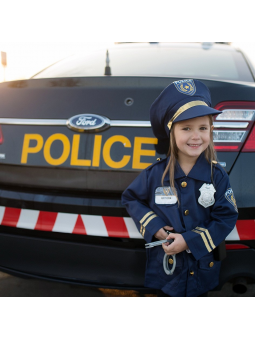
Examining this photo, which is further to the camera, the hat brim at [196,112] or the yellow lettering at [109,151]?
the yellow lettering at [109,151]

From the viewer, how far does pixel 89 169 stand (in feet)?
5.12

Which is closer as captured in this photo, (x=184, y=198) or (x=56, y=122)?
(x=184, y=198)

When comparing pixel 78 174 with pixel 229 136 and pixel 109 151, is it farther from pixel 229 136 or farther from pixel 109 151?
pixel 229 136

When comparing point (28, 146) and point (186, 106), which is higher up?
point (186, 106)

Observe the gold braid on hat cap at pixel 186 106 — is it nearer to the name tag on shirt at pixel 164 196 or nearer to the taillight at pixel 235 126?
the taillight at pixel 235 126

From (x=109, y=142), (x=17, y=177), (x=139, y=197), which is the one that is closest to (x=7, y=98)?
(x=17, y=177)

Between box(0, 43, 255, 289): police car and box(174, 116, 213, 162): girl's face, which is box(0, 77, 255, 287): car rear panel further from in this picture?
box(174, 116, 213, 162): girl's face

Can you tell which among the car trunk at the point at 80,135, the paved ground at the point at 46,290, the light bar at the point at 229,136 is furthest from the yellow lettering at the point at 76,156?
the paved ground at the point at 46,290

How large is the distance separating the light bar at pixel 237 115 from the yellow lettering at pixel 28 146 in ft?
2.97

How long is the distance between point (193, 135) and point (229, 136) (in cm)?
25

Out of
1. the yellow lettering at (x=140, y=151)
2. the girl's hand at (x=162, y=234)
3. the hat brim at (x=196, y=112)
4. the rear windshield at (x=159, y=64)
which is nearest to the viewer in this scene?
the hat brim at (x=196, y=112)

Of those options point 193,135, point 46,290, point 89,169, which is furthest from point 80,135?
point 46,290

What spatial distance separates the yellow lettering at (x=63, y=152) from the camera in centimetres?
157

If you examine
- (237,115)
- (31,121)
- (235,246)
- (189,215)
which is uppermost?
(237,115)
